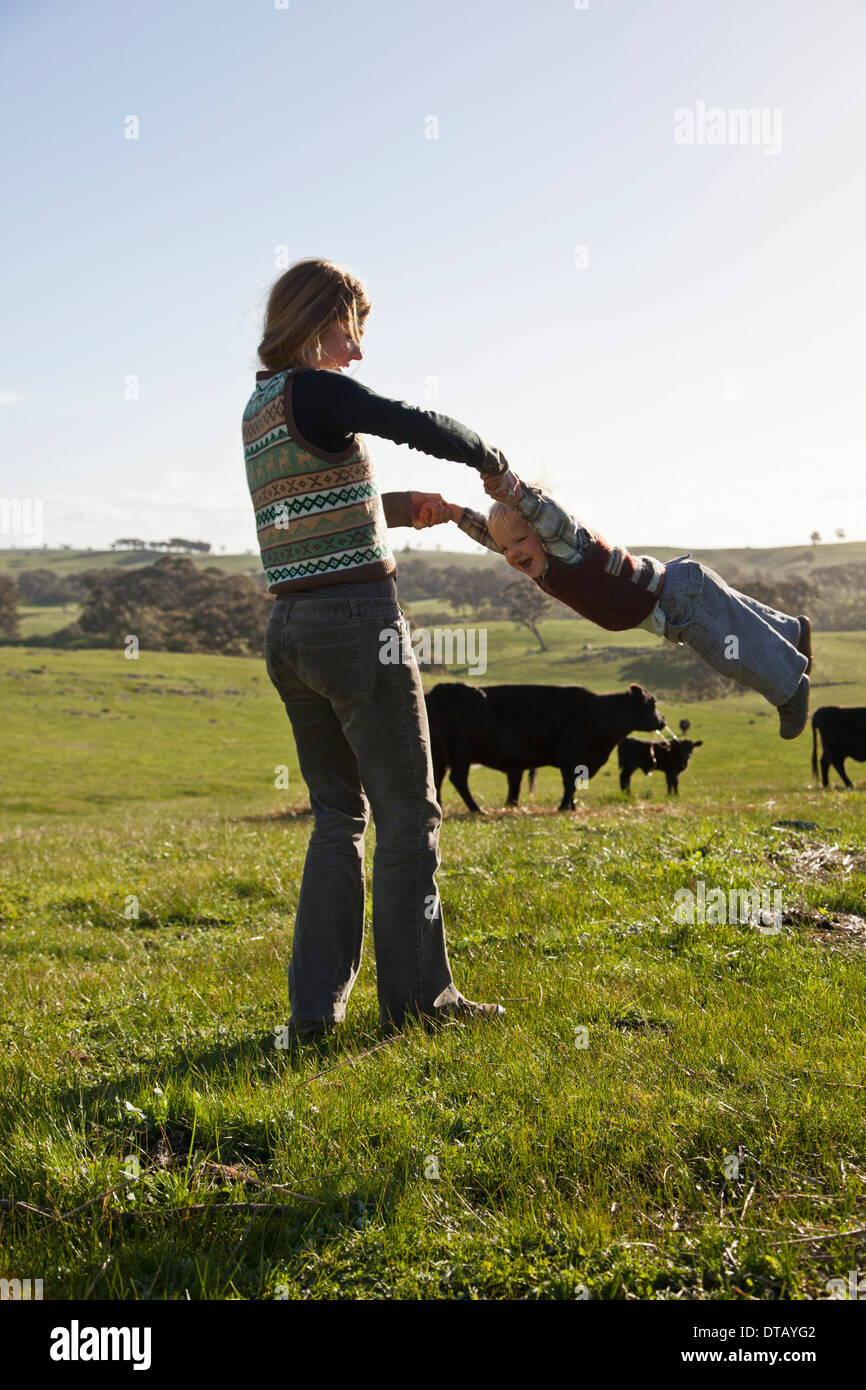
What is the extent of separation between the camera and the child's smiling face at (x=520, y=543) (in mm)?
4746

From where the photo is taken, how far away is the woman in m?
4.30

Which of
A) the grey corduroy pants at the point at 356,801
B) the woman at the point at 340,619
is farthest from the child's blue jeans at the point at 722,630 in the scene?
the grey corduroy pants at the point at 356,801

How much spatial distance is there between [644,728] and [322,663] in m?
15.0

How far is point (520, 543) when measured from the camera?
187 inches

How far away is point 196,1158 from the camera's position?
3443mm

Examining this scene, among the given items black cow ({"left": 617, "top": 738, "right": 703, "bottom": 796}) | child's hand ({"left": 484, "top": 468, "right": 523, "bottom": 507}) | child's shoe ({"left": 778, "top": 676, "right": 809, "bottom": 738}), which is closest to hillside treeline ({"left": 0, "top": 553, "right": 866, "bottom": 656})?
black cow ({"left": 617, "top": 738, "right": 703, "bottom": 796})

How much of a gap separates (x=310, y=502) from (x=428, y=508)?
0.90 metres

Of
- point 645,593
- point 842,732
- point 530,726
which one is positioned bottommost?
point 842,732

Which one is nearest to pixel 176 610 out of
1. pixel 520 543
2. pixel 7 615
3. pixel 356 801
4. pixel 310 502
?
pixel 7 615

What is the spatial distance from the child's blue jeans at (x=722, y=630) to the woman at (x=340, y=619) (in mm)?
1130

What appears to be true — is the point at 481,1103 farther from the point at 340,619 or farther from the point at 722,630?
the point at 722,630

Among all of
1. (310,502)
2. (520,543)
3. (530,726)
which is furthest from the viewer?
(530,726)

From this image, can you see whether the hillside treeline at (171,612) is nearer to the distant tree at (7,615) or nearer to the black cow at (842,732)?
the distant tree at (7,615)
